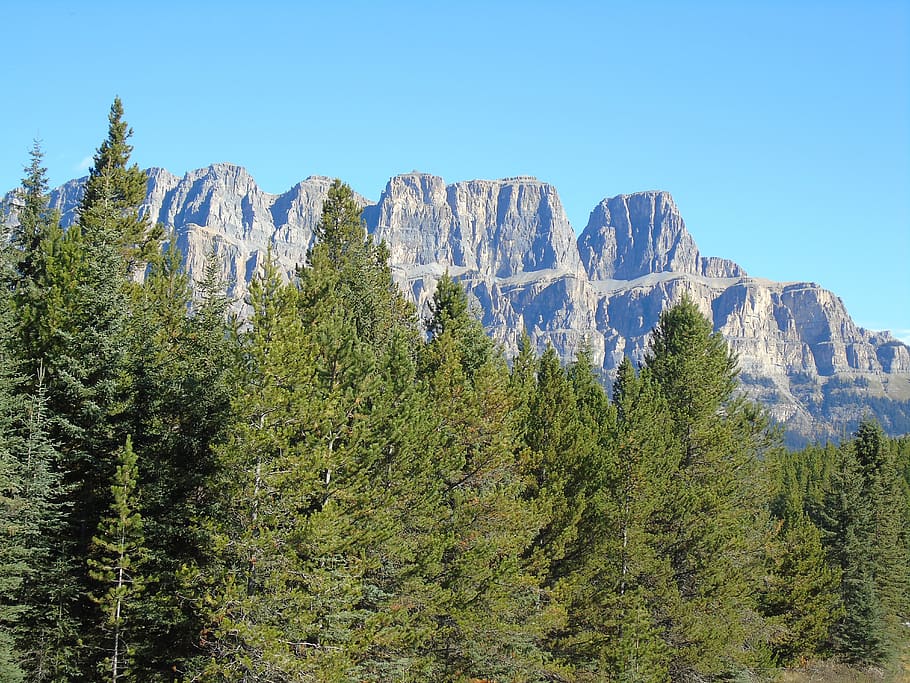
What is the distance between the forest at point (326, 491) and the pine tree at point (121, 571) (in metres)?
0.12

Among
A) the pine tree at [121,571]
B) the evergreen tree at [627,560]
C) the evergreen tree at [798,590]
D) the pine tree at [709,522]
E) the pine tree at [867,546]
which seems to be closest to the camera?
the pine tree at [121,571]

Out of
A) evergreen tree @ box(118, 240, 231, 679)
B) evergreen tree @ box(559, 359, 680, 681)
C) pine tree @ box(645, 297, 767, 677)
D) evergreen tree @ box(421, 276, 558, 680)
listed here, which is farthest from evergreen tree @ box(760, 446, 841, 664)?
evergreen tree @ box(118, 240, 231, 679)

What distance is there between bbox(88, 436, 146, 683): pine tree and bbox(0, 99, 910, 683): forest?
4.6 inches

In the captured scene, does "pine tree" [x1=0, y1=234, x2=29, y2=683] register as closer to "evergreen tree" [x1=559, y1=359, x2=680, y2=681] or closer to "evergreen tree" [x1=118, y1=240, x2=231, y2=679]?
"evergreen tree" [x1=118, y1=240, x2=231, y2=679]

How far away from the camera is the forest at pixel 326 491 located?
68.6 ft

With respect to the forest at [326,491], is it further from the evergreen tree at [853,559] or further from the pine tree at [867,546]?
the pine tree at [867,546]

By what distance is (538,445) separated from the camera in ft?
111

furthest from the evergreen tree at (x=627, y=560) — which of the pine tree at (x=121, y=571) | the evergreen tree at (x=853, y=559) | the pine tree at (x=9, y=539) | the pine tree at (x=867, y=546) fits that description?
the pine tree at (x=867, y=546)

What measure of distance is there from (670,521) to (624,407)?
6.07 metres

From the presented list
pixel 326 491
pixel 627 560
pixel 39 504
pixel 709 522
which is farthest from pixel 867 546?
pixel 39 504

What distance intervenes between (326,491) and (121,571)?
5.93 metres

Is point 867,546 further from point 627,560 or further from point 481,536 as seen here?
point 481,536

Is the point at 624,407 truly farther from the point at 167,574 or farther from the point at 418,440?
the point at 167,574

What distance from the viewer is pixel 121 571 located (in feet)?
71.2
